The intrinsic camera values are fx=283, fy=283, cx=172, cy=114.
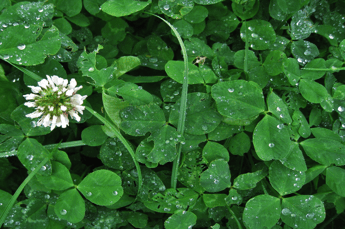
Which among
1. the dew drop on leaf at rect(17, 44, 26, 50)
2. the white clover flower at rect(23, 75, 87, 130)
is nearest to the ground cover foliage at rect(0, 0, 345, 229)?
the dew drop on leaf at rect(17, 44, 26, 50)

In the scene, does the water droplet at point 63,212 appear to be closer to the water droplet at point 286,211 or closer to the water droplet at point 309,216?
the water droplet at point 286,211

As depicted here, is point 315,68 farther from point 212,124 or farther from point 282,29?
point 212,124

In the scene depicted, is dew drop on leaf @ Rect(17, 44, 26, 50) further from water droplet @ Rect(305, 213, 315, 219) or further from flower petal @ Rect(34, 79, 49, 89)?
water droplet @ Rect(305, 213, 315, 219)

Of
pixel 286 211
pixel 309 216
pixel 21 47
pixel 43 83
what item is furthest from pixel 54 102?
pixel 309 216

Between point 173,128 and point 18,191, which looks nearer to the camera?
point 18,191

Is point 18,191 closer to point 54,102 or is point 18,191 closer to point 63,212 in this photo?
point 63,212

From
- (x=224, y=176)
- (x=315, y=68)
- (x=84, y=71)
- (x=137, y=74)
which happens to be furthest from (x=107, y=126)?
(x=315, y=68)
